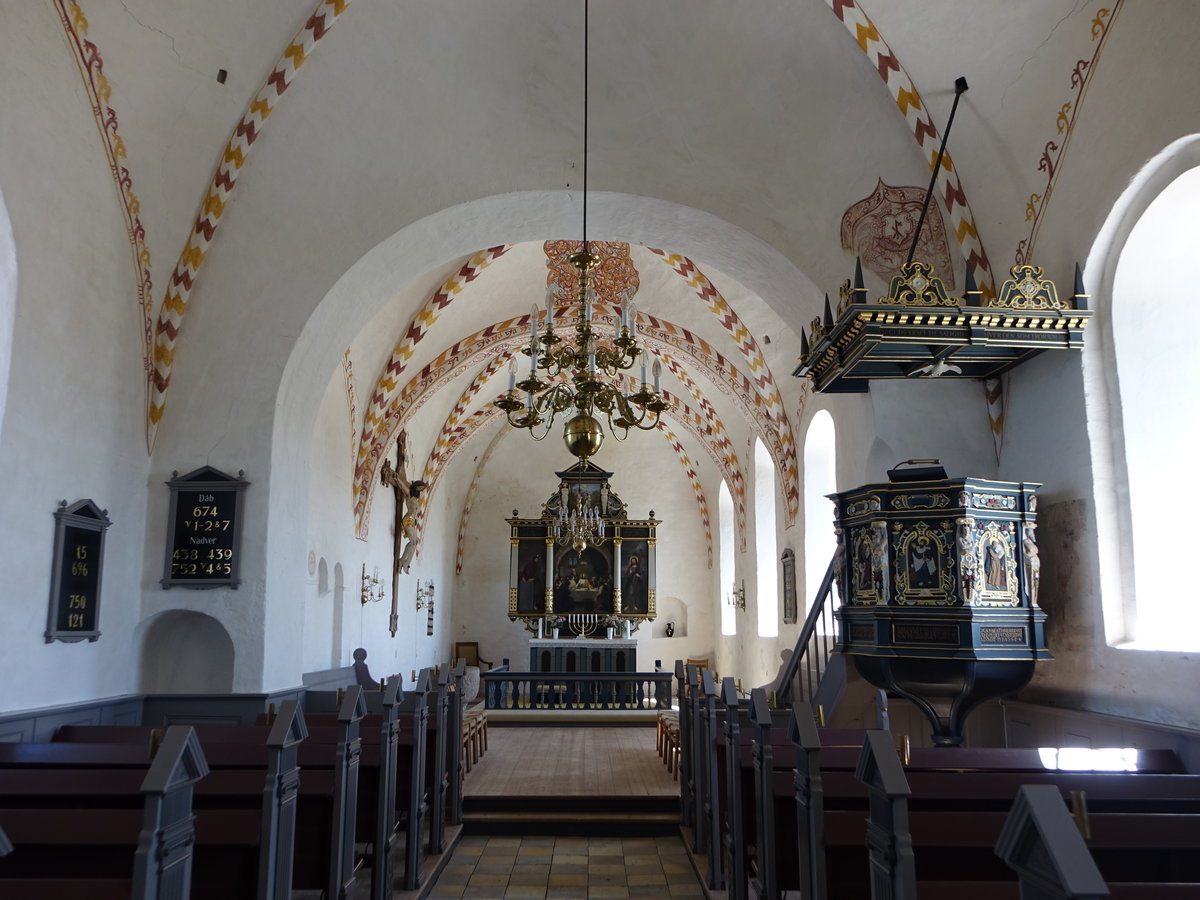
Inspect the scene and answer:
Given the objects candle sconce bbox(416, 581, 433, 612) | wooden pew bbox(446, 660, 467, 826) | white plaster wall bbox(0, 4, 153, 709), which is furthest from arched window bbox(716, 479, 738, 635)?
white plaster wall bbox(0, 4, 153, 709)

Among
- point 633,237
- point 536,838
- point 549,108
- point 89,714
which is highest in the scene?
point 549,108

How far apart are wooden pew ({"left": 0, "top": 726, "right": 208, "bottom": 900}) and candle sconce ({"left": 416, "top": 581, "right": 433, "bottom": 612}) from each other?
46.4 ft

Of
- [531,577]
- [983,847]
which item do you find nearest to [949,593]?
[983,847]

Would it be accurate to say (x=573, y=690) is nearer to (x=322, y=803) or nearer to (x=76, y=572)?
(x=76, y=572)

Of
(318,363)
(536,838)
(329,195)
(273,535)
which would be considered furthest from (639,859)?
(329,195)

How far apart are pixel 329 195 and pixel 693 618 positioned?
14146 millimetres

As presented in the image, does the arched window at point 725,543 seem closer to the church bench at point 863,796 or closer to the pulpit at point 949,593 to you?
the pulpit at point 949,593

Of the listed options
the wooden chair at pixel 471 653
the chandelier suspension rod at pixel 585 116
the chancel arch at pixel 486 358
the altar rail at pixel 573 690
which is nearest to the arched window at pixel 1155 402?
the chandelier suspension rod at pixel 585 116

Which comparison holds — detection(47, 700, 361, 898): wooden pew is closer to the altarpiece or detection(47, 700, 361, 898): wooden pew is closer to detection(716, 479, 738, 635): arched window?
the altarpiece

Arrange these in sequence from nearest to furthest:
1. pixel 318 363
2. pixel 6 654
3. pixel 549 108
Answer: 1. pixel 6 654
2. pixel 549 108
3. pixel 318 363

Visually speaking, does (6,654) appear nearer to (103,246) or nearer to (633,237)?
(103,246)

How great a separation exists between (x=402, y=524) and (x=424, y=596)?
2.79 m

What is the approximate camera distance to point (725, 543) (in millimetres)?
19625

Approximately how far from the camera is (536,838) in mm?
7457
